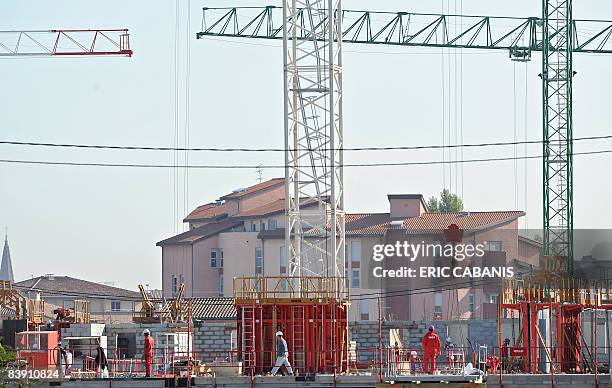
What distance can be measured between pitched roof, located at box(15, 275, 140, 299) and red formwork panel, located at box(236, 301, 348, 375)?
7068cm

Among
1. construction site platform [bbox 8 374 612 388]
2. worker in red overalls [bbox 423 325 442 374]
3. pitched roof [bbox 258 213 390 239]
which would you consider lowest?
construction site platform [bbox 8 374 612 388]

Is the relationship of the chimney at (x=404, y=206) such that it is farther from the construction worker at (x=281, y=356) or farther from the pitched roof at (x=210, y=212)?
the construction worker at (x=281, y=356)

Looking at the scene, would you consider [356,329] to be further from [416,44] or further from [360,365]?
[416,44]

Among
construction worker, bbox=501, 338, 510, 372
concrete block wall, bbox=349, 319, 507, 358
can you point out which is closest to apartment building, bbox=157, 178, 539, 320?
concrete block wall, bbox=349, 319, 507, 358

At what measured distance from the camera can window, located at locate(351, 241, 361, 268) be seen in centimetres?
10494

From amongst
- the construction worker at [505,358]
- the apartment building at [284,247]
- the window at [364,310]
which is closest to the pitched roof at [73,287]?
the apartment building at [284,247]

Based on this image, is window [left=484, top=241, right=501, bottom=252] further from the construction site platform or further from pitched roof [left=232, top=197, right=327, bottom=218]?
the construction site platform

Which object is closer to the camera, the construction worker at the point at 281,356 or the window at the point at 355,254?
the construction worker at the point at 281,356

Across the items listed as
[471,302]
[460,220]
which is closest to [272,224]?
[460,220]

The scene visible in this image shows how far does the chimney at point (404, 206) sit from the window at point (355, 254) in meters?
3.44

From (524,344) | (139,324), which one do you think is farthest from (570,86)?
(524,344)

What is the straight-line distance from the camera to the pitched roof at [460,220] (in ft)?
338

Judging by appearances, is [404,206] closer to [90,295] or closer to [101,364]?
[90,295]

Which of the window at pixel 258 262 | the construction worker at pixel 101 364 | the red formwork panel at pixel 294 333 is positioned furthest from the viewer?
the window at pixel 258 262
